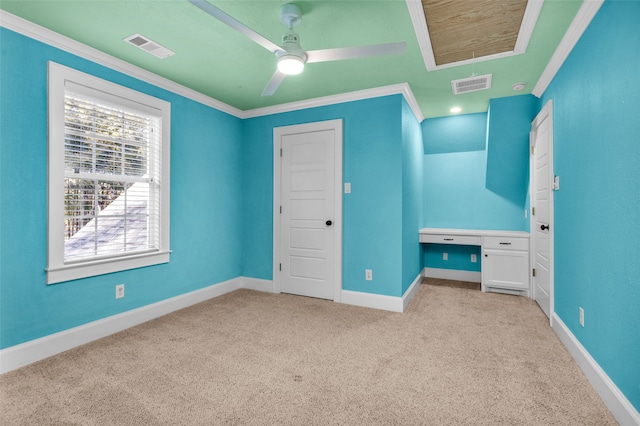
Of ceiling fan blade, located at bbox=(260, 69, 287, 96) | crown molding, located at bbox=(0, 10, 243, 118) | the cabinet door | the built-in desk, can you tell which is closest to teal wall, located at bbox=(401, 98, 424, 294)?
the built-in desk

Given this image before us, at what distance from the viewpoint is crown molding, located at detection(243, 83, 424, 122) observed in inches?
137

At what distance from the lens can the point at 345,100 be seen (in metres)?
3.75

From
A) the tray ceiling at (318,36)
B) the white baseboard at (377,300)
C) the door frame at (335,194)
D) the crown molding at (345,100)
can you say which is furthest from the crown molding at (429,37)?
the white baseboard at (377,300)

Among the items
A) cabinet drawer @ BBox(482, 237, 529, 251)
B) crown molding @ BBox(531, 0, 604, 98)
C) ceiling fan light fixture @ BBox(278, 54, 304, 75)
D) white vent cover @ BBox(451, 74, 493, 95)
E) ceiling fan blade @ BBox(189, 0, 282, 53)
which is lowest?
cabinet drawer @ BBox(482, 237, 529, 251)

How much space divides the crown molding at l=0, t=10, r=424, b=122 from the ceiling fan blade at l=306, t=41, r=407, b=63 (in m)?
1.61

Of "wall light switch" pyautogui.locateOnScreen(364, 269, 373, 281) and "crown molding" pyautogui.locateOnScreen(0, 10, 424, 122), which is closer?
"crown molding" pyautogui.locateOnScreen(0, 10, 424, 122)

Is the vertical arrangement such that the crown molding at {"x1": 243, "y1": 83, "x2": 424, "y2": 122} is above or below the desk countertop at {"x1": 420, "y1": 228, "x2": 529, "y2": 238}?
above

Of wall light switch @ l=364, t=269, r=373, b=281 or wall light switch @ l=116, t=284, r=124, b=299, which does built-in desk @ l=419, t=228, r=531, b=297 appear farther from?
wall light switch @ l=116, t=284, r=124, b=299

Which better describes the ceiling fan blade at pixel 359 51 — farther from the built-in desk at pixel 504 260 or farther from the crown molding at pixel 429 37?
the built-in desk at pixel 504 260

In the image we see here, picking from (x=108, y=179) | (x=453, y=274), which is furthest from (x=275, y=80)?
(x=453, y=274)

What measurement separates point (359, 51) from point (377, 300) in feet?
8.67

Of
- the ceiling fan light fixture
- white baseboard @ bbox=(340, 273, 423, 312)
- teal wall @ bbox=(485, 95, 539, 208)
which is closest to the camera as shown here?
the ceiling fan light fixture

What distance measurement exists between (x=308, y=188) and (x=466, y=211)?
265 cm

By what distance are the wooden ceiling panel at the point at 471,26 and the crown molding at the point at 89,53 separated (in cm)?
268
